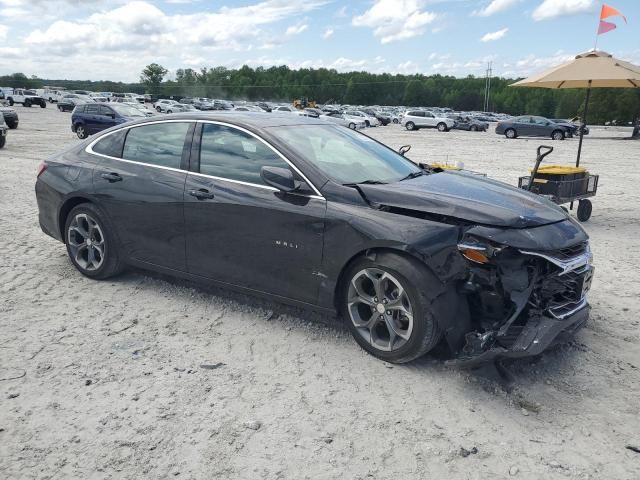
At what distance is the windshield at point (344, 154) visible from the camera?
4.25 metres

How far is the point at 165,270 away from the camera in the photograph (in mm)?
4867

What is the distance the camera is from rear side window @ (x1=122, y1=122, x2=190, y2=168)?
4.79m

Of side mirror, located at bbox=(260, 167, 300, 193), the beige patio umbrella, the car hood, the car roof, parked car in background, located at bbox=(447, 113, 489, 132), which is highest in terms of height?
the beige patio umbrella

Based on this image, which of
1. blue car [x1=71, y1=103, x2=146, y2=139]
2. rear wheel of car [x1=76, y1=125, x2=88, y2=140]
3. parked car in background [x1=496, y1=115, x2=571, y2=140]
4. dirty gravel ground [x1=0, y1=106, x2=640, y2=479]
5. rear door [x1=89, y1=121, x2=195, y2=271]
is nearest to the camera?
dirty gravel ground [x1=0, y1=106, x2=640, y2=479]

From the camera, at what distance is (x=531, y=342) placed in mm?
3400

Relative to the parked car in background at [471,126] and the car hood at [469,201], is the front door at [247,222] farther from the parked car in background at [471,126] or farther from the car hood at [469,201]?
the parked car in background at [471,126]

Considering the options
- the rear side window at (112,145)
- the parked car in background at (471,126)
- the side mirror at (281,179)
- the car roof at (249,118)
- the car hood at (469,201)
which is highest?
the car roof at (249,118)

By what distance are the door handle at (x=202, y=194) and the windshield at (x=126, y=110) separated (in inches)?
749

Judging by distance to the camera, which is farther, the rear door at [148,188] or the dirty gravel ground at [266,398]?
the rear door at [148,188]

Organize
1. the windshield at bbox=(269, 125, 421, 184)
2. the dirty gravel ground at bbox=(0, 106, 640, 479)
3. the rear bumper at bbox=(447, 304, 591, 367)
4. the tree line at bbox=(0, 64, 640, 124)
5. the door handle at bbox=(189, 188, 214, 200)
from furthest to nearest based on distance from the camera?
1. the tree line at bbox=(0, 64, 640, 124)
2. the door handle at bbox=(189, 188, 214, 200)
3. the windshield at bbox=(269, 125, 421, 184)
4. the rear bumper at bbox=(447, 304, 591, 367)
5. the dirty gravel ground at bbox=(0, 106, 640, 479)

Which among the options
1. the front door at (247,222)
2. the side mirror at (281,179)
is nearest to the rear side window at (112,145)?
the front door at (247,222)

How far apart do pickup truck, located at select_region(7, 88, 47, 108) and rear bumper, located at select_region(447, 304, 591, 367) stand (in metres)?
66.9

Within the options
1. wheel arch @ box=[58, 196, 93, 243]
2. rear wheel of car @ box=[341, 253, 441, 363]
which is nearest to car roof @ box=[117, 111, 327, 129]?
wheel arch @ box=[58, 196, 93, 243]

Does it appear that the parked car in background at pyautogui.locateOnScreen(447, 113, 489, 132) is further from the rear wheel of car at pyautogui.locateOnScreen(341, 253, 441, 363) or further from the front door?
the rear wheel of car at pyautogui.locateOnScreen(341, 253, 441, 363)
